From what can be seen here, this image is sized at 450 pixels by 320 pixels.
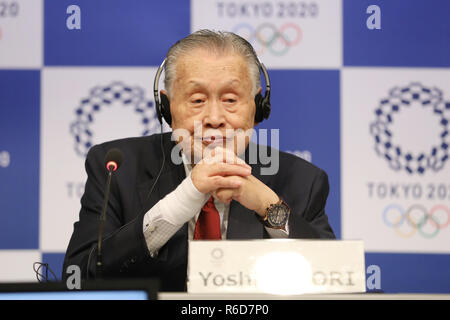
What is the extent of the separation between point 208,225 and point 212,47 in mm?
612

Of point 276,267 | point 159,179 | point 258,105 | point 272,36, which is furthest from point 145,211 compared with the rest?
point 272,36

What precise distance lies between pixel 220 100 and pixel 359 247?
2.83ft

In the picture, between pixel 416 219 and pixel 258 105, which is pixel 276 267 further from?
pixel 416 219

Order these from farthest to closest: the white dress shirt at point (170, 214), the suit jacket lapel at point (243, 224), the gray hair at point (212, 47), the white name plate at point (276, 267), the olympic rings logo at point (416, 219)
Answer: the olympic rings logo at point (416, 219) < the gray hair at point (212, 47) < the suit jacket lapel at point (243, 224) < the white dress shirt at point (170, 214) < the white name plate at point (276, 267)

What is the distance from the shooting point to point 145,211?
186 cm

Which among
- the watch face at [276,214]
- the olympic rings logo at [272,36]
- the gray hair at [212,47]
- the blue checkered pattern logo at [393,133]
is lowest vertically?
the watch face at [276,214]

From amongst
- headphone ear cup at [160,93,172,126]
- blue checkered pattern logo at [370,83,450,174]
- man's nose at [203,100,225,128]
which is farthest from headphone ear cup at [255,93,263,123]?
blue checkered pattern logo at [370,83,450,174]

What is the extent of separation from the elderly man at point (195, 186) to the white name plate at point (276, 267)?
487 millimetres

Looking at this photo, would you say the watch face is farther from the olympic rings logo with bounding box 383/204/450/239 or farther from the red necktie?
the olympic rings logo with bounding box 383/204/450/239

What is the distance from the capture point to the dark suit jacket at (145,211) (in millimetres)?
1668

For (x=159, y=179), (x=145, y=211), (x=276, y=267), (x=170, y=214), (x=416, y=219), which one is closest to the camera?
(x=276, y=267)

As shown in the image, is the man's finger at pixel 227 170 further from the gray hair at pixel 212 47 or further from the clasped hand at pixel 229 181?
the gray hair at pixel 212 47

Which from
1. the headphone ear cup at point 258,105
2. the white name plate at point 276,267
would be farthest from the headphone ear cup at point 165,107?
the white name plate at point 276,267

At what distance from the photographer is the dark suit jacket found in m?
1.67
